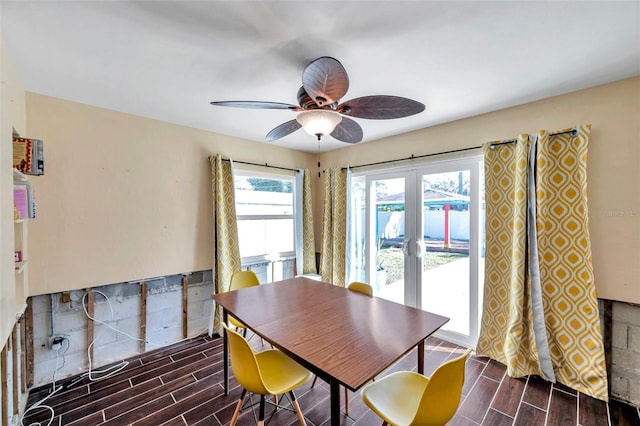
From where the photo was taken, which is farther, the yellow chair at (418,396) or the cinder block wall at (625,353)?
the cinder block wall at (625,353)

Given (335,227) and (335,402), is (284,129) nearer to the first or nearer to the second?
(335,402)

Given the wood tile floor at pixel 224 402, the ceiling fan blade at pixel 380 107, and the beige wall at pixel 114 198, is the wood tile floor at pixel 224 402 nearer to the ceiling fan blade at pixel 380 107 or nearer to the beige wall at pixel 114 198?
the beige wall at pixel 114 198

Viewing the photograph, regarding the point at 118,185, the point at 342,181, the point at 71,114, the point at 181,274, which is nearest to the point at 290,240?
the point at 342,181

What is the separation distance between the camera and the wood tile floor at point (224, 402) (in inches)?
70.1

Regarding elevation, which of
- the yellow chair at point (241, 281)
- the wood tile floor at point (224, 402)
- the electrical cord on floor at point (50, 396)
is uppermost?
the yellow chair at point (241, 281)

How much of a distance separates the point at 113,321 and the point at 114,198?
3.92 ft

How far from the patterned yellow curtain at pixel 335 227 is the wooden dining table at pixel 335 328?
54.4 inches

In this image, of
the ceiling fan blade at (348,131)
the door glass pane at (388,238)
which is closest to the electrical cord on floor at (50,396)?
the ceiling fan blade at (348,131)

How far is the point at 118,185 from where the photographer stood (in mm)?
2482

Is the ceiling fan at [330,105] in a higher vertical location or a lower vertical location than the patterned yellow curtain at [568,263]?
higher

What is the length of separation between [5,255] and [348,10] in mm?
2069

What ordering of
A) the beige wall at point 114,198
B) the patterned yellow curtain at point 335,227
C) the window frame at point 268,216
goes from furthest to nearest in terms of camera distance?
the patterned yellow curtain at point 335,227 < the window frame at point 268,216 < the beige wall at point 114,198

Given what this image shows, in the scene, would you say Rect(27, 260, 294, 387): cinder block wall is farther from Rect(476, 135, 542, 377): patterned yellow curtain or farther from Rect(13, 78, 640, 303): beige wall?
Rect(476, 135, 542, 377): patterned yellow curtain

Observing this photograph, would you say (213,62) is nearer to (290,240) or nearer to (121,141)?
(121,141)
